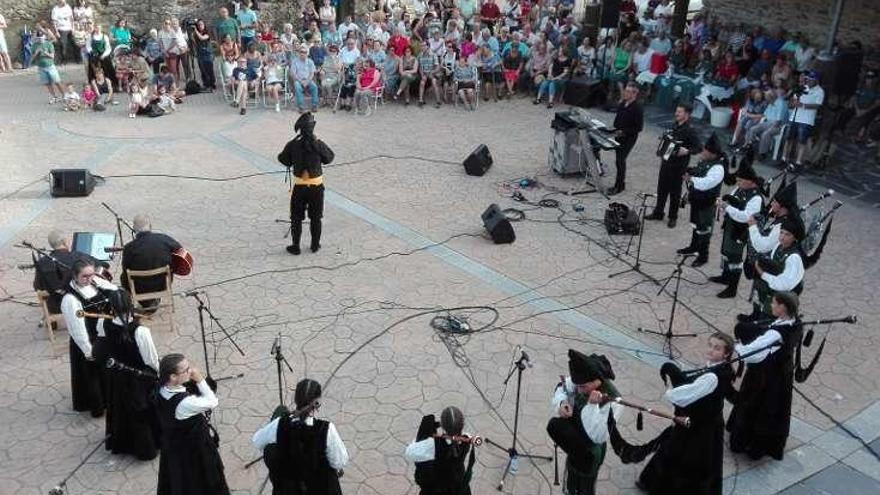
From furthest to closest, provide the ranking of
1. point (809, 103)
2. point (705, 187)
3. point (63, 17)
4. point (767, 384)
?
point (63, 17)
point (809, 103)
point (705, 187)
point (767, 384)

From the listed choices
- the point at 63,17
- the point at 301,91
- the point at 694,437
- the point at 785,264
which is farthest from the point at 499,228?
the point at 63,17

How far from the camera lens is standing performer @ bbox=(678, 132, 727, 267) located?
8.65 m

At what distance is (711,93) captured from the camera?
1487cm

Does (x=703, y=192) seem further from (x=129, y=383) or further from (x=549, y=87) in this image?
(x=549, y=87)

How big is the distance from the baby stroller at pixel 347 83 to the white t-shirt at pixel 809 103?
813 cm

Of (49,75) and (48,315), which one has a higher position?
(49,75)

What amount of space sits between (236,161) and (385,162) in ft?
7.88

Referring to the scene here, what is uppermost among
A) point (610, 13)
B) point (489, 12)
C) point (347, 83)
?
point (610, 13)

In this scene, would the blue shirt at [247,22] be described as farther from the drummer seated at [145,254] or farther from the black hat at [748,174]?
the black hat at [748,174]

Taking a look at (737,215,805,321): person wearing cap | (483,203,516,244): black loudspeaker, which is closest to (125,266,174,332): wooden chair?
(483,203,516,244): black loudspeaker

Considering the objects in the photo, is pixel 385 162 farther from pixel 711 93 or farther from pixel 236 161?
pixel 711 93

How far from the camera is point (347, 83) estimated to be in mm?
15156

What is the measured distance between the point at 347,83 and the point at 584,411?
11621mm

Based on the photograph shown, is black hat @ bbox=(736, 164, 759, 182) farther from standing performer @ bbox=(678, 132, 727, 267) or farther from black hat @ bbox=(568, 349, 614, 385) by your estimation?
black hat @ bbox=(568, 349, 614, 385)
